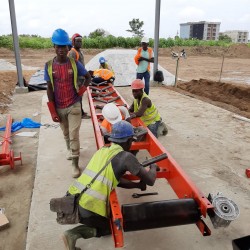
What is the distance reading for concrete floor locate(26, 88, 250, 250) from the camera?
278 centimetres

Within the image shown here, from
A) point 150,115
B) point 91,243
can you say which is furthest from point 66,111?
point 91,243

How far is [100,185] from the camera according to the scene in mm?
2373

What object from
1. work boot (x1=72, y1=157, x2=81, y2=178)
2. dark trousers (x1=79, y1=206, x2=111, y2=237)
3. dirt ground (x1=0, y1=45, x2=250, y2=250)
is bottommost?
dirt ground (x1=0, y1=45, x2=250, y2=250)

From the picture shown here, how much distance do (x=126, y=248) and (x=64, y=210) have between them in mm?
756

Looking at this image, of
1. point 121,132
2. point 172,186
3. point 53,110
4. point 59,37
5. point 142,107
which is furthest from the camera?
point 142,107

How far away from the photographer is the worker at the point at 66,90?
3.75 meters

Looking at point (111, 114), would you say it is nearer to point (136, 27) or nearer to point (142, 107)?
point (142, 107)

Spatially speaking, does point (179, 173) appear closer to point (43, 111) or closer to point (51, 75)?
point (51, 75)

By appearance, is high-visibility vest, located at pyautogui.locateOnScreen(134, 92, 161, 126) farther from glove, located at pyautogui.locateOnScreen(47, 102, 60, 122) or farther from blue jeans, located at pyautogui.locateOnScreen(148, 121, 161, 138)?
glove, located at pyautogui.locateOnScreen(47, 102, 60, 122)

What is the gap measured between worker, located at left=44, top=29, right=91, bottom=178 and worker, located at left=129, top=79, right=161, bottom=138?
957 mm

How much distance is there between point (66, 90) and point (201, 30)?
383 feet

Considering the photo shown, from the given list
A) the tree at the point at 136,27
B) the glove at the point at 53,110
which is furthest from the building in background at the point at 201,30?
the glove at the point at 53,110

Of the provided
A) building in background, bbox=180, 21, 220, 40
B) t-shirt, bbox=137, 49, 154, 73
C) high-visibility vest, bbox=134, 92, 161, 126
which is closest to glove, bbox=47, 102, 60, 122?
high-visibility vest, bbox=134, 92, 161, 126

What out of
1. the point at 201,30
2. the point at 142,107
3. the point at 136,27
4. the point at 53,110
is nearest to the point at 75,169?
the point at 53,110
